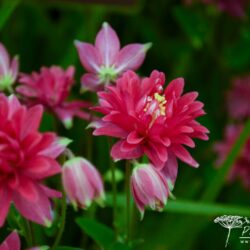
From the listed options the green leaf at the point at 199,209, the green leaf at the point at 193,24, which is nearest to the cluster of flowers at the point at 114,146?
the green leaf at the point at 199,209

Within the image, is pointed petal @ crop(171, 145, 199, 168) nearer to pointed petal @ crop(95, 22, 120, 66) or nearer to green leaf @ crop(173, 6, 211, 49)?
pointed petal @ crop(95, 22, 120, 66)

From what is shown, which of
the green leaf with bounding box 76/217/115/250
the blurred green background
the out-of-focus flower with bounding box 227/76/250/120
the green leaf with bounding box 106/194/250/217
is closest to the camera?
the green leaf with bounding box 76/217/115/250

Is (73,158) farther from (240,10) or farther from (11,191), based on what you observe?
(240,10)

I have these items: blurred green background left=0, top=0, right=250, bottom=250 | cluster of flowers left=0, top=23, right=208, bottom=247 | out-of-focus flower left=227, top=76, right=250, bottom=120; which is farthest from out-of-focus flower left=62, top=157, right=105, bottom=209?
out-of-focus flower left=227, top=76, right=250, bottom=120

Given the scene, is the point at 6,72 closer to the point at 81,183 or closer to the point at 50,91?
the point at 50,91

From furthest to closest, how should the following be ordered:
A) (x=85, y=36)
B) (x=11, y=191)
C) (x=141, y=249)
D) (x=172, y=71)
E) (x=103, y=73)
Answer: (x=172, y=71) < (x=85, y=36) < (x=141, y=249) < (x=103, y=73) < (x=11, y=191)

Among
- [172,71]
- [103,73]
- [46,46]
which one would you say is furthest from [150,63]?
[103,73]

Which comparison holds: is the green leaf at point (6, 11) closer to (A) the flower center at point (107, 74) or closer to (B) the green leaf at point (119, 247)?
(A) the flower center at point (107, 74)
